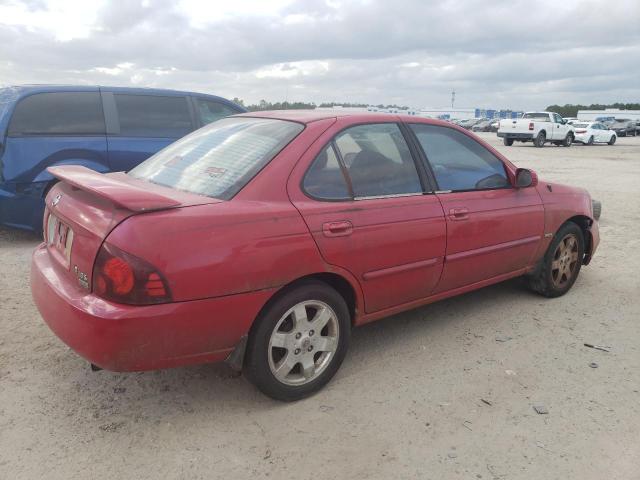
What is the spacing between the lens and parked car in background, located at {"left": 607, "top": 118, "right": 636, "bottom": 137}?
4612 cm

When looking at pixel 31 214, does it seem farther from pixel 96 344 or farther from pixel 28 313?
pixel 96 344

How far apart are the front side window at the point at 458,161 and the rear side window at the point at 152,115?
13.7 feet

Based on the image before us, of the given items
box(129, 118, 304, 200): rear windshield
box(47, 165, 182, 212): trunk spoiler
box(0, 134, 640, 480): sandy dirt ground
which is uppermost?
box(129, 118, 304, 200): rear windshield

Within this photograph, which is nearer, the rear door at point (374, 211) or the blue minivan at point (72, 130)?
the rear door at point (374, 211)

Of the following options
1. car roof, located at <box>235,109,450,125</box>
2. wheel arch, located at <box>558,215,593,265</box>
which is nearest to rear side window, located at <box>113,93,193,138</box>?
car roof, located at <box>235,109,450,125</box>

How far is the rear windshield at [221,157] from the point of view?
2.87 m

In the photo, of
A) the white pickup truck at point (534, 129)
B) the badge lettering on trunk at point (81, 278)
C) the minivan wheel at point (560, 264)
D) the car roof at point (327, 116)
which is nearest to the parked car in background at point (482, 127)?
the white pickup truck at point (534, 129)

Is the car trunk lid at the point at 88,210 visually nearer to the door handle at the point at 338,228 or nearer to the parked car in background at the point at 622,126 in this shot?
the door handle at the point at 338,228

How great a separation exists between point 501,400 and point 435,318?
1212 millimetres

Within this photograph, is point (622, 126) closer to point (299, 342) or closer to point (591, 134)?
point (591, 134)

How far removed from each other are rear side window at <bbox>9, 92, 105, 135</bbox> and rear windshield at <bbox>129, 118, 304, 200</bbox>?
9.72 feet

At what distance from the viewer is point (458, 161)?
12.5 feet

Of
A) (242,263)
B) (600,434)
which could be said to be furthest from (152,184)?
(600,434)

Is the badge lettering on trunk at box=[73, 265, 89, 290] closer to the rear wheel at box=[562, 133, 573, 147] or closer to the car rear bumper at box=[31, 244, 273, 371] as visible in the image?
the car rear bumper at box=[31, 244, 273, 371]
